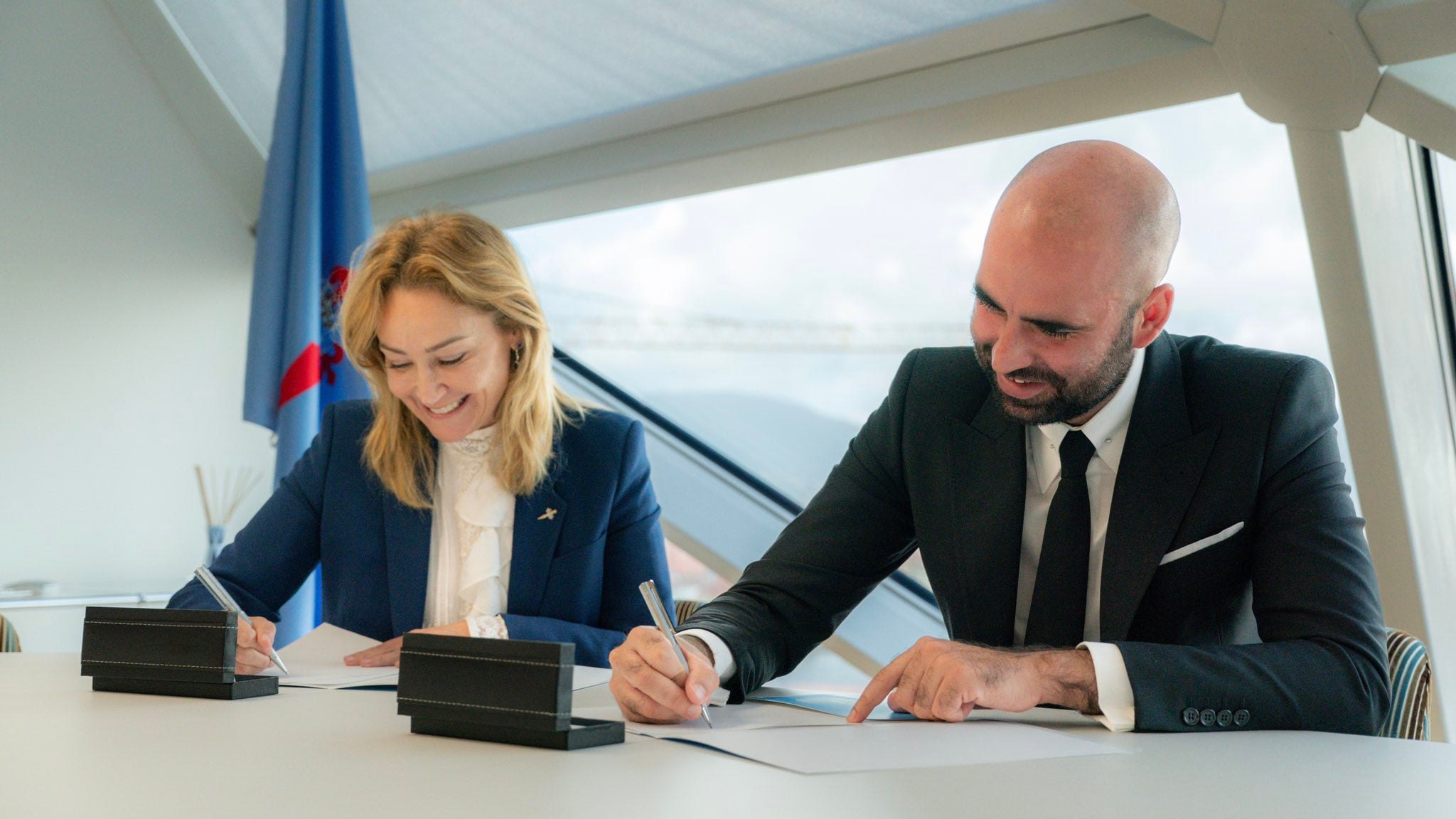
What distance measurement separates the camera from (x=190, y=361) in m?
4.98

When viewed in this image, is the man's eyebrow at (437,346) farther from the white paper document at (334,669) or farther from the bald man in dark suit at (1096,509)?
the bald man in dark suit at (1096,509)

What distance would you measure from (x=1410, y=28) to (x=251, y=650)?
248 cm

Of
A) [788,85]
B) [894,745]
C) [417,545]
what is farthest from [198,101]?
[894,745]

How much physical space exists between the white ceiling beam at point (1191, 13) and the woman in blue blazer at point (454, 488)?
1538mm

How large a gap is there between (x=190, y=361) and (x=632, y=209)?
2.13m

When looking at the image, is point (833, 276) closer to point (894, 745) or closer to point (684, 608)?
point (684, 608)

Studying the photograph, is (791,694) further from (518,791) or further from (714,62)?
(714,62)

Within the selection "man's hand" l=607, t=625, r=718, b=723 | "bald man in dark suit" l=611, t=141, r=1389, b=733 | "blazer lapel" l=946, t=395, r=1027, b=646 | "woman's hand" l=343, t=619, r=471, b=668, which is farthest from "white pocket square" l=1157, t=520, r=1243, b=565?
"woman's hand" l=343, t=619, r=471, b=668

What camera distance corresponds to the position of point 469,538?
2473 millimetres

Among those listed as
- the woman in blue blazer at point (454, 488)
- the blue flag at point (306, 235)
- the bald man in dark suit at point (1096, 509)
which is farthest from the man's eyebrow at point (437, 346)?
the blue flag at point (306, 235)

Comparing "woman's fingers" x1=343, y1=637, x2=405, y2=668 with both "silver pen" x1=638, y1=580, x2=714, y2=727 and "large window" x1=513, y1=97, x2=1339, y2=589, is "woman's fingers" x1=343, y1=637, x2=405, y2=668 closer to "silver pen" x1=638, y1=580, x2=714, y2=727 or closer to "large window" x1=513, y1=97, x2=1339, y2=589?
"silver pen" x1=638, y1=580, x2=714, y2=727

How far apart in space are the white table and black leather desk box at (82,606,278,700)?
0.65 feet

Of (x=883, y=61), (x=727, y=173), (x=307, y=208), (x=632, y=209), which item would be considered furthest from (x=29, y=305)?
(x=883, y=61)

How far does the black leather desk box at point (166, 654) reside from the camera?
5.09ft
